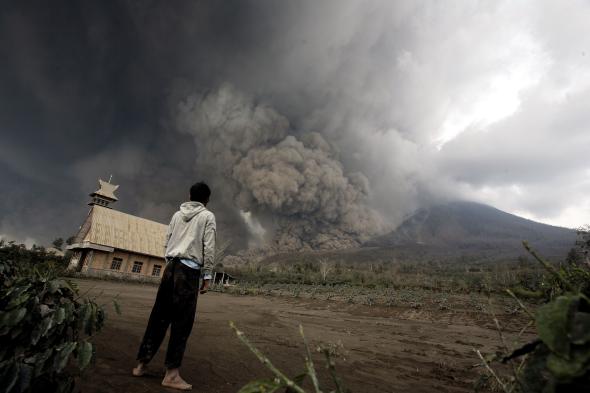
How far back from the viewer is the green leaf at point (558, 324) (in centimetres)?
52

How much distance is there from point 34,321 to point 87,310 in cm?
24

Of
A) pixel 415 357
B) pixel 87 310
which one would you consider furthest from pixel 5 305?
pixel 415 357

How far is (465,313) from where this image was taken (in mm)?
14242

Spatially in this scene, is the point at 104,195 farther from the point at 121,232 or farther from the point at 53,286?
the point at 53,286

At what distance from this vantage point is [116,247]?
2362 cm

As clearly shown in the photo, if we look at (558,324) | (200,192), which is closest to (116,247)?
(200,192)

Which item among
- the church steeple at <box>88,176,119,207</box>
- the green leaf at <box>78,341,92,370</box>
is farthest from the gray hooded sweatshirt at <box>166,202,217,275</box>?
the church steeple at <box>88,176,119,207</box>

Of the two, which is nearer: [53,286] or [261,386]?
[261,386]

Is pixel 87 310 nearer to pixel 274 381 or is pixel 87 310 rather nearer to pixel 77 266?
pixel 274 381

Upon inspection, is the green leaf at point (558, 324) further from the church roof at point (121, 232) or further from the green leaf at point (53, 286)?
the church roof at point (121, 232)

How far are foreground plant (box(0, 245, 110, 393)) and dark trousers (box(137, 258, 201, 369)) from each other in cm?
119

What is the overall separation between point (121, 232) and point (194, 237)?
25.4 m

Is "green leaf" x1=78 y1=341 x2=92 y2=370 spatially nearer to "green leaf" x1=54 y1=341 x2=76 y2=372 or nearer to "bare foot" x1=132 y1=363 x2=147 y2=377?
"green leaf" x1=54 y1=341 x2=76 y2=372

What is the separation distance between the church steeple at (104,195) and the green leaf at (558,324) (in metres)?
36.2
